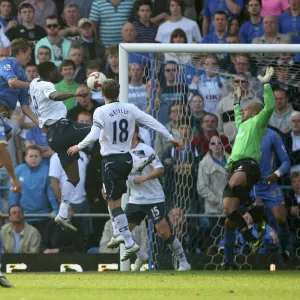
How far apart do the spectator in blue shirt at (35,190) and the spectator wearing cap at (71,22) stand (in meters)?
2.48

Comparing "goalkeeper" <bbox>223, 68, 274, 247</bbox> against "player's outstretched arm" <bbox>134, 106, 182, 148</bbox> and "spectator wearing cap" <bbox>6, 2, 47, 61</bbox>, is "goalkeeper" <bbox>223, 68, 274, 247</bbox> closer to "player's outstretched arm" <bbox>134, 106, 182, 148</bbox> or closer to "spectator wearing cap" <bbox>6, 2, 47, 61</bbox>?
"player's outstretched arm" <bbox>134, 106, 182, 148</bbox>

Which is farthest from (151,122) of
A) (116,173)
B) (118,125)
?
(116,173)

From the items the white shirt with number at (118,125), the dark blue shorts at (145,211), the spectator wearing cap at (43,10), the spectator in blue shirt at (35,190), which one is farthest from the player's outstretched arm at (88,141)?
the spectator wearing cap at (43,10)

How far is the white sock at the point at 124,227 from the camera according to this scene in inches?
453

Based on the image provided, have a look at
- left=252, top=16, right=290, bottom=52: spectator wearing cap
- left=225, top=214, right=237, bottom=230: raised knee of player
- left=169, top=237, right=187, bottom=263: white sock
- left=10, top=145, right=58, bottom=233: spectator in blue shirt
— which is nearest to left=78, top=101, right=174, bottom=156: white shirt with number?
left=169, top=237, right=187, bottom=263: white sock

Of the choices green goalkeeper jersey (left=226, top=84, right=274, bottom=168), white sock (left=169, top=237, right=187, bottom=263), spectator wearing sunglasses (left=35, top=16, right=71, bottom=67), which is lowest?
white sock (left=169, top=237, right=187, bottom=263)

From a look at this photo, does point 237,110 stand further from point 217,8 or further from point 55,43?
point 55,43

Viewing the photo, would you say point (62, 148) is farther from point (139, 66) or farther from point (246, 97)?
point (246, 97)

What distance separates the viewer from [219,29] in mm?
15727

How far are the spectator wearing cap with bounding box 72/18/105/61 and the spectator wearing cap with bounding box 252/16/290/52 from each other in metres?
2.58

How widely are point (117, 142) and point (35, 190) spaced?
3.42 m

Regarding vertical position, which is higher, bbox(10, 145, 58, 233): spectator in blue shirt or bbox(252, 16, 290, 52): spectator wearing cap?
bbox(252, 16, 290, 52): spectator wearing cap

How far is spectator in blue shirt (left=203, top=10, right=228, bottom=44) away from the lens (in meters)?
15.7

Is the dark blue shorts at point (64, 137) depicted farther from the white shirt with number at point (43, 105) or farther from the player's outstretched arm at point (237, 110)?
the player's outstretched arm at point (237, 110)
